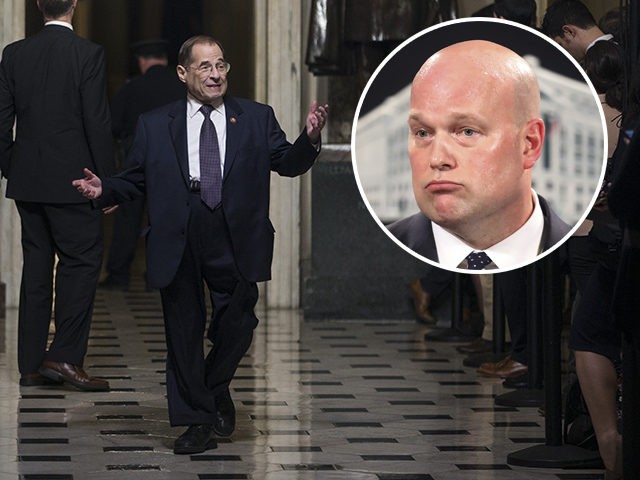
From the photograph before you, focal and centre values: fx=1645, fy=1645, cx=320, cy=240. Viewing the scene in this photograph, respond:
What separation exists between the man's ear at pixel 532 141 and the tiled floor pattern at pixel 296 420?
7.52 ft

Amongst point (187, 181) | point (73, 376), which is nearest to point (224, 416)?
point (187, 181)

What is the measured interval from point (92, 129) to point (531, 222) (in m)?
4.22

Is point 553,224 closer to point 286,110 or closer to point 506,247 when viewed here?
point 506,247

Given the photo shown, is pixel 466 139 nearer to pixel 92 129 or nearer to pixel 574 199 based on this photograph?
pixel 574 199

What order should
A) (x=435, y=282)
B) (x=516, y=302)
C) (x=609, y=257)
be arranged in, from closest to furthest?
(x=609, y=257), (x=516, y=302), (x=435, y=282)

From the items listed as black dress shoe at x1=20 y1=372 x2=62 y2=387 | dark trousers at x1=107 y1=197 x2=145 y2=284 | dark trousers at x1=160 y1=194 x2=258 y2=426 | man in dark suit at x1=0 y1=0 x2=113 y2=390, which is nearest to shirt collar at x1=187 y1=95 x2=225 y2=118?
dark trousers at x1=160 y1=194 x2=258 y2=426

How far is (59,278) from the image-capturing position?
744 centimetres

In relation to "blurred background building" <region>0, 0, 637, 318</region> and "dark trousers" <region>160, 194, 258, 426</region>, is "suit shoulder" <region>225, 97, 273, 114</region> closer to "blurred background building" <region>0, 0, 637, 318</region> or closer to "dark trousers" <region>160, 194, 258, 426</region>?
"dark trousers" <region>160, 194, 258, 426</region>

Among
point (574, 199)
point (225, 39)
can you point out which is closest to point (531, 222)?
point (574, 199)

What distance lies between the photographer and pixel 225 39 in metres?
15.1

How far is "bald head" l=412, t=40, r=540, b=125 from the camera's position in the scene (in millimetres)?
3254

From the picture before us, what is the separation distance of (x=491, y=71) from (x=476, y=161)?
19cm

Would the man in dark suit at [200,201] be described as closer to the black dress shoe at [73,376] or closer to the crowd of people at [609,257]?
the crowd of people at [609,257]

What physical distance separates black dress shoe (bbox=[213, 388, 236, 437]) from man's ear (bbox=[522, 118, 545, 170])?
2.94 metres
